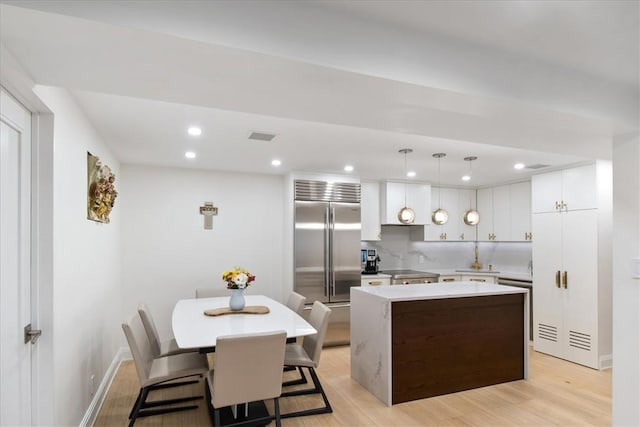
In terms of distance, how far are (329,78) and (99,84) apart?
1104 millimetres

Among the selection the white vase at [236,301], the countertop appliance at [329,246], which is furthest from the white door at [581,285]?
the white vase at [236,301]

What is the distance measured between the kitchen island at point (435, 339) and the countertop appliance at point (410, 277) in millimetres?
1599

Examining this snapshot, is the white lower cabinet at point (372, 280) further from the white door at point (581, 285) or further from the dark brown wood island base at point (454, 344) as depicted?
the white door at point (581, 285)

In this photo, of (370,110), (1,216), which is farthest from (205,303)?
(370,110)

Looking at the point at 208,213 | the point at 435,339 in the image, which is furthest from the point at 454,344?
the point at 208,213

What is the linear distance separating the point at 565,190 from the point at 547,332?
186 cm

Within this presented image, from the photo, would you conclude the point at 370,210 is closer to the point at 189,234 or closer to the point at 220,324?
the point at 189,234

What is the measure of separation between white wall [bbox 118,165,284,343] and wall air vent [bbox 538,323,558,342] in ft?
11.8

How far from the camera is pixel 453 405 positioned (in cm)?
339

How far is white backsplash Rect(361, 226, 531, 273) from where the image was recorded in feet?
20.8

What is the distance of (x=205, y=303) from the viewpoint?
4199mm

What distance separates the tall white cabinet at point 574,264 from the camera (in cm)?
438

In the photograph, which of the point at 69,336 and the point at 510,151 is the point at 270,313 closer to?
the point at 69,336

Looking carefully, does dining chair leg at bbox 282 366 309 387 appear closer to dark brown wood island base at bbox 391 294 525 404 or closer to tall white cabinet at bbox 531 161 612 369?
dark brown wood island base at bbox 391 294 525 404
